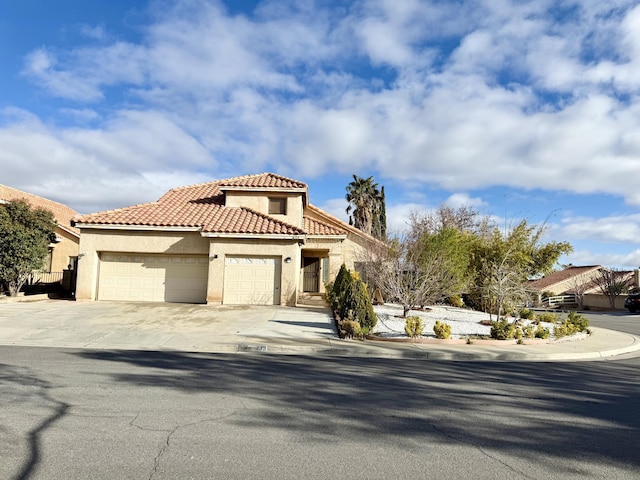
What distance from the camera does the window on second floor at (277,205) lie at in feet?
77.6

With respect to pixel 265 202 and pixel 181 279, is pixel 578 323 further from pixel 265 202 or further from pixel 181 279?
Answer: pixel 181 279

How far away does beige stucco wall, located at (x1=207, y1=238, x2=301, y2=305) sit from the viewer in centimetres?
1948

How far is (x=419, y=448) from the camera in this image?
477 centimetres

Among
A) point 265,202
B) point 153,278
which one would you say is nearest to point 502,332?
point 265,202

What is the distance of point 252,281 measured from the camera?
19.9m

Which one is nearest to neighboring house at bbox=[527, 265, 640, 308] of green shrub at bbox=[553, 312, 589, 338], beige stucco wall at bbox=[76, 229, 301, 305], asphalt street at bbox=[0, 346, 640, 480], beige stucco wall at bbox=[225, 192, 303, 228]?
green shrub at bbox=[553, 312, 589, 338]

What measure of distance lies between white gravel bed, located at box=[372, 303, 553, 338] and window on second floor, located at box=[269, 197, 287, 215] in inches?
305

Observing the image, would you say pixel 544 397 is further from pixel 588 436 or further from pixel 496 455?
pixel 496 455

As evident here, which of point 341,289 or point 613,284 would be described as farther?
point 613,284

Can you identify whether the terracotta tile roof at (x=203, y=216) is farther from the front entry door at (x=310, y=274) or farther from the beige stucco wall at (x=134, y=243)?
the front entry door at (x=310, y=274)

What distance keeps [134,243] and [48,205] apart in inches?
584

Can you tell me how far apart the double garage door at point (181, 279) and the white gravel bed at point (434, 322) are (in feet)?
16.4

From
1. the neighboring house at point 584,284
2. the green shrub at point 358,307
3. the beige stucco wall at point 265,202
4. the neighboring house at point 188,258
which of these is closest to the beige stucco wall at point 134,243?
the neighboring house at point 188,258

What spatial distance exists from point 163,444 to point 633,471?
174 inches
